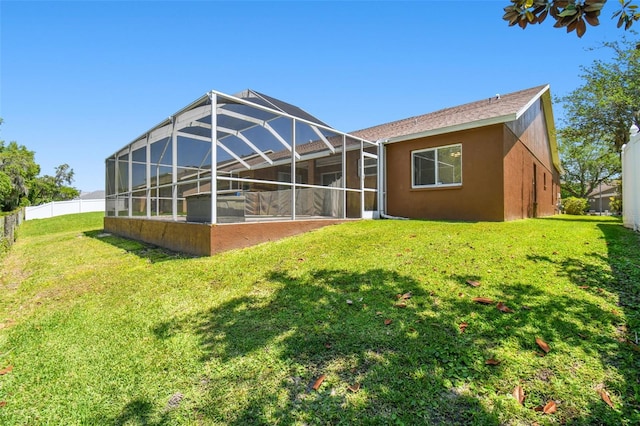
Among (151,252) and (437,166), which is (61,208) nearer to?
(151,252)

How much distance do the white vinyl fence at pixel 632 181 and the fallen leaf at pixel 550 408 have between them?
703 centimetres

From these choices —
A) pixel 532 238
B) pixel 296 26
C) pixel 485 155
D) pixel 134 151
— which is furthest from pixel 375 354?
pixel 134 151

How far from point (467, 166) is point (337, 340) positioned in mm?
8132

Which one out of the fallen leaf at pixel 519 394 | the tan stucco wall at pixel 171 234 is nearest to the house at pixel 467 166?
the tan stucco wall at pixel 171 234

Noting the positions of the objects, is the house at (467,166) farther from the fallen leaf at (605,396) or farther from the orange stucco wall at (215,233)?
the fallen leaf at (605,396)

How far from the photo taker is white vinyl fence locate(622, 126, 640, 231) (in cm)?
637

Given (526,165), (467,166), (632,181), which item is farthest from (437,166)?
(632,181)

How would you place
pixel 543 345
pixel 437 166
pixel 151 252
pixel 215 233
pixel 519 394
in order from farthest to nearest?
pixel 437 166 < pixel 151 252 < pixel 215 233 < pixel 543 345 < pixel 519 394

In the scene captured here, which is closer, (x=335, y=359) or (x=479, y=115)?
(x=335, y=359)

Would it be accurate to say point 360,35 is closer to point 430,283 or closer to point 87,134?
point 430,283

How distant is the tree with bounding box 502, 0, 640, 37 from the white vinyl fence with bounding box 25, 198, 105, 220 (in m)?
33.8

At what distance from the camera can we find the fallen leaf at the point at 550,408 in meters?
1.85

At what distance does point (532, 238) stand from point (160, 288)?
6.77 m

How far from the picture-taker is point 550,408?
6.14ft
